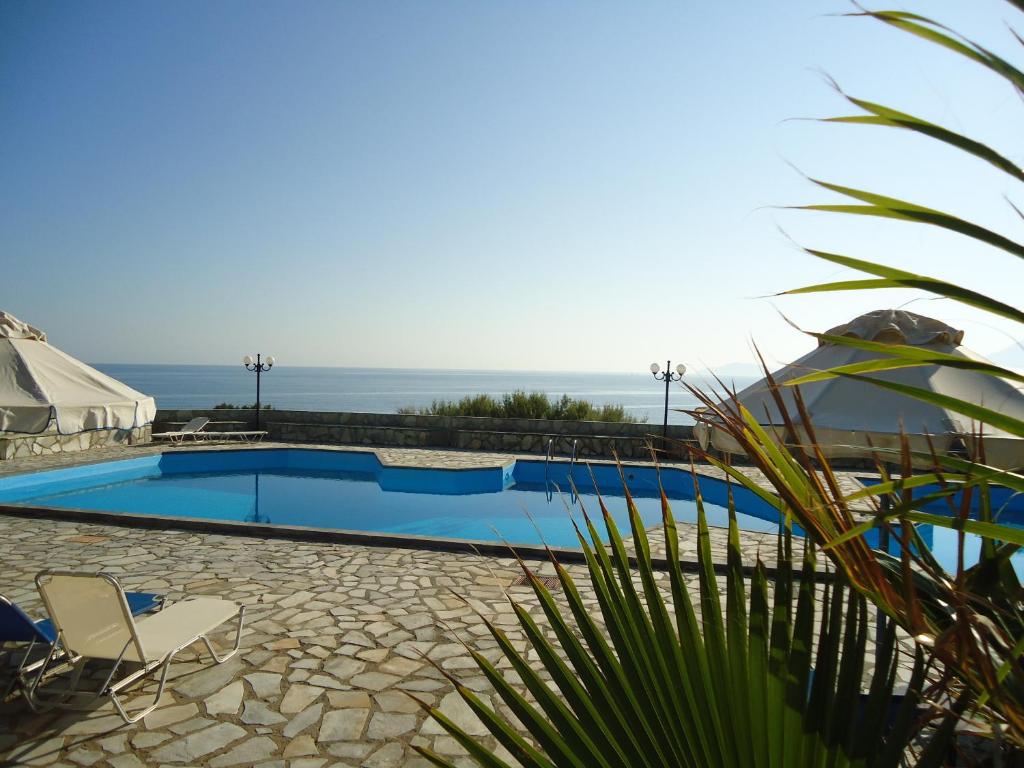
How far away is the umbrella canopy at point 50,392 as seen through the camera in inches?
313

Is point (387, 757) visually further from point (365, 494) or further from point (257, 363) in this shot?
point (257, 363)

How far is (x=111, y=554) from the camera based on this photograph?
6383 millimetres

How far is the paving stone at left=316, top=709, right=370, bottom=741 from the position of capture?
3283mm

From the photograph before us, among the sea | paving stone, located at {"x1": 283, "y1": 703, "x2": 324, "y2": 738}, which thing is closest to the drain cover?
paving stone, located at {"x1": 283, "y1": 703, "x2": 324, "y2": 738}

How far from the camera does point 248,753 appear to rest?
311 cm

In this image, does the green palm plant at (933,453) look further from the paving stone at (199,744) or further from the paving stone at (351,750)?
the paving stone at (199,744)

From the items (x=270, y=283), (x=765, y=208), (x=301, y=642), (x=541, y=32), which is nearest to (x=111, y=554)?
(x=301, y=642)

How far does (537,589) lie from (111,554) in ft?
22.8

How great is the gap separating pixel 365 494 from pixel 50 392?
547cm

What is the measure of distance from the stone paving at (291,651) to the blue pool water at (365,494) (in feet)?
9.37

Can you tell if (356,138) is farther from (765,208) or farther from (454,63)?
(765,208)

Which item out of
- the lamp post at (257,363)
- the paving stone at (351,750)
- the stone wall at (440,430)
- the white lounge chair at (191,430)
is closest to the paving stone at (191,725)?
the paving stone at (351,750)

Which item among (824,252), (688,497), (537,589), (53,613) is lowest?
(688,497)

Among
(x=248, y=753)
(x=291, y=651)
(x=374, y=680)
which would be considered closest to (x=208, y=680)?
(x=291, y=651)
